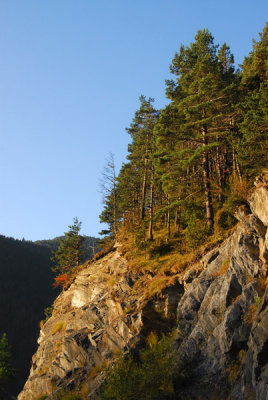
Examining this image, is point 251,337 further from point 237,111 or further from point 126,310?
point 237,111

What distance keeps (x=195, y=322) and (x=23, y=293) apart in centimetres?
14509

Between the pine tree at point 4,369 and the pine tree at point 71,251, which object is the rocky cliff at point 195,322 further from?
the pine tree at point 71,251

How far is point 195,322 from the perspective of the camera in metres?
14.4

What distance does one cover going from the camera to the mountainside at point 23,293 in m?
116

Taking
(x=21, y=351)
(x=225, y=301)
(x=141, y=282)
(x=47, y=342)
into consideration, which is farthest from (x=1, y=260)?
(x=225, y=301)

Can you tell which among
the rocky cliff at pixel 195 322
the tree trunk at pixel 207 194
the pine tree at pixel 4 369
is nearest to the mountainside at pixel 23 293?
the pine tree at pixel 4 369

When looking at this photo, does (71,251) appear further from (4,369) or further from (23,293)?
(23,293)

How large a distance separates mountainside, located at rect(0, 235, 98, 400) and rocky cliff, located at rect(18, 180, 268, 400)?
93804 millimetres

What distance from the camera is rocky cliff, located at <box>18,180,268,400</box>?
1064 cm

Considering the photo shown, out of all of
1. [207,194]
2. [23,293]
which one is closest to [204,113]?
[207,194]

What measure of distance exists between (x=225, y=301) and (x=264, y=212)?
176 inches

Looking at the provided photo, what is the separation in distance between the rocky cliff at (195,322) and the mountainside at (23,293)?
93804 millimetres

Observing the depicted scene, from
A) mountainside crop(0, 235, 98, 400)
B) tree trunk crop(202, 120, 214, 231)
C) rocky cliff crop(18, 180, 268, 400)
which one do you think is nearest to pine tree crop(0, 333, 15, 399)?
rocky cliff crop(18, 180, 268, 400)

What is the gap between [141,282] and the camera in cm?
2127
